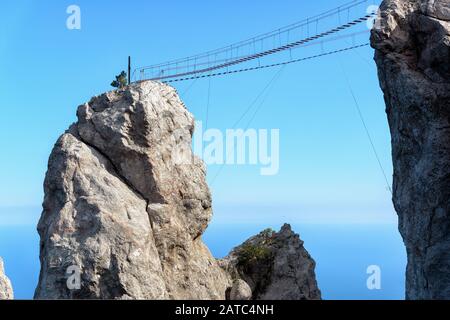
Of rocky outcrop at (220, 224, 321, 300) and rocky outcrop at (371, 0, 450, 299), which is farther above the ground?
rocky outcrop at (371, 0, 450, 299)

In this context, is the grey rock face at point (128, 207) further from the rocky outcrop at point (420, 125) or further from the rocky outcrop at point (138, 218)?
the rocky outcrop at point (420, 125)

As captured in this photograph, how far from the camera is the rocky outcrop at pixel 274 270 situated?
4769 cm

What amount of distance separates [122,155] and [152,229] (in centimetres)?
570

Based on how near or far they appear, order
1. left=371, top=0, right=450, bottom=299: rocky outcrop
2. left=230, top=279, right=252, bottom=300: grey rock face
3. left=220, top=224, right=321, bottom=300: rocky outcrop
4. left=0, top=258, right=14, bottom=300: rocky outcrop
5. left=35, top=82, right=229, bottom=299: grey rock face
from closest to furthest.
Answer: left=371, top=0, right=450, bottom=299: rocky outcrop
left=35, top=82, right=229, bottom=299: grey rock face
left=230, top=279, right=252, bottom=300: grey rock face
left=220, top=224, right=321, bottom=300: rocky outcrop
left=0, top=258, right=14, bottom=300: rocky outcrop

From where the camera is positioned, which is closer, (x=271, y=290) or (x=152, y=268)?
(x=152, y=268)

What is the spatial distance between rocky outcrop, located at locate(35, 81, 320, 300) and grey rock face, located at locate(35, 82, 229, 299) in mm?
68

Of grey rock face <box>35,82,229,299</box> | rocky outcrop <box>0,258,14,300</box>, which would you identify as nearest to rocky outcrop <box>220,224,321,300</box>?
grey rock face <box>35,82,229,299</box>

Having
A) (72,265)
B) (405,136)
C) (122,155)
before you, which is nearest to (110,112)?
(122,155)

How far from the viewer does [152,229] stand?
42.4 metres

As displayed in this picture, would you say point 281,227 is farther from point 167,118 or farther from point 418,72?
point 418,72

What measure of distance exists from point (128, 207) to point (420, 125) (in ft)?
65.1

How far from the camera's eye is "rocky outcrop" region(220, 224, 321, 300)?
47688 millimetres

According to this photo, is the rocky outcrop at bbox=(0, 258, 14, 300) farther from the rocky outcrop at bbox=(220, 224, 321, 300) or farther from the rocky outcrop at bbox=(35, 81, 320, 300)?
the rocky outcrop at bbox=(220, 224, 321, 300)

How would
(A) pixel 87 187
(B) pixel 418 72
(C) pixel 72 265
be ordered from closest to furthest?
(B) pixel 418 72 → (C) pixel 72 265 → (A) pixel 87 187
